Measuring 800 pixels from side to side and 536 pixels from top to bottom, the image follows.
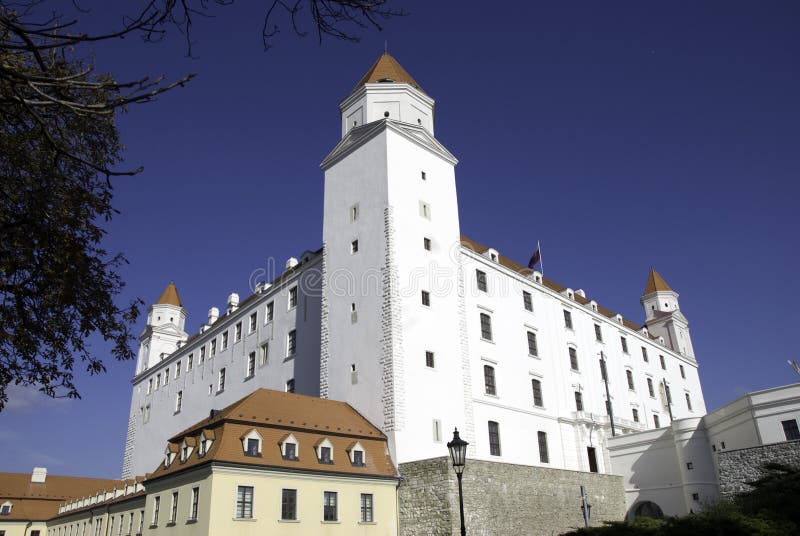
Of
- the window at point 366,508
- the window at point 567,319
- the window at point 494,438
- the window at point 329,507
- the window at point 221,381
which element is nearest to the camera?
the window at point 329,507

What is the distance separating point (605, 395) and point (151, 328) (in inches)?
1515

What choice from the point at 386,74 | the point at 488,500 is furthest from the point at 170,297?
the point at 488,500

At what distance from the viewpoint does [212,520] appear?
19.5 meters

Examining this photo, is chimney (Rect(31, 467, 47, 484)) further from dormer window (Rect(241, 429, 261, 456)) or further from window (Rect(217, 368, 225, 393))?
dormer window (Rect(241, 429, 261, 456))

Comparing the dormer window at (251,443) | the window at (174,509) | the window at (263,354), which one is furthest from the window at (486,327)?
the window at (174,509)

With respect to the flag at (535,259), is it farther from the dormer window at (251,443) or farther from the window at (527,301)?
the dormer window at (251,443)

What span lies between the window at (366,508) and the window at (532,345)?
15429mm

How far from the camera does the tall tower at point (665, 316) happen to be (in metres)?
56.2

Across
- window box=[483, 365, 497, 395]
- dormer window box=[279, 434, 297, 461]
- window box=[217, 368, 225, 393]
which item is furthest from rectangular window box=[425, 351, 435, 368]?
window box=[217, 368, 225, 393]

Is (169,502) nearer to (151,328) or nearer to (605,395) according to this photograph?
(605,395)

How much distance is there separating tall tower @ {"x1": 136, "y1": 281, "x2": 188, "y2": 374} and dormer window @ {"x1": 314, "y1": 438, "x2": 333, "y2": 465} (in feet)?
117

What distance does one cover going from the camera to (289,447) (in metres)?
22.3

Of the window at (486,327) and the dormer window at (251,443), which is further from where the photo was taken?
the window at (486,327)

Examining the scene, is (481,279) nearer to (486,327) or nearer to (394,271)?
(486,327)
